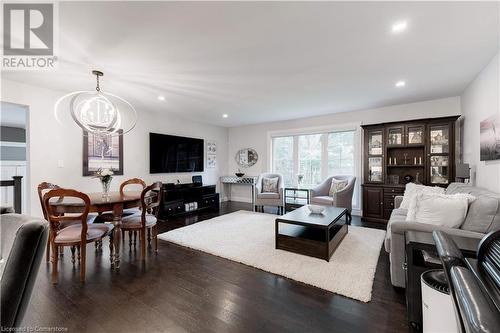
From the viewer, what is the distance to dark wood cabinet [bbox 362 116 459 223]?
3957 mm

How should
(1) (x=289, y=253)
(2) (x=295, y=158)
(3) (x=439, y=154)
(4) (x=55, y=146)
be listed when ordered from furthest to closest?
(2) (x=295, y=158)
(3) (x=439, y=154)
(4) (x=55, y=146)
(1) (x=289, y=253)

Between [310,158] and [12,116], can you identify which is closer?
[12,116]

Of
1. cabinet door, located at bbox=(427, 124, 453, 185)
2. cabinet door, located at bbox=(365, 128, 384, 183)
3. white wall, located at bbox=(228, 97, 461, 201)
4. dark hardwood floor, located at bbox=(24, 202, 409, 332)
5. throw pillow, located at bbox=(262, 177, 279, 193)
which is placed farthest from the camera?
throw pillow, located at bbox=(262, 177, 279, 193)

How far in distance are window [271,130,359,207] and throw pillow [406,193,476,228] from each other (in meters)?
3.18

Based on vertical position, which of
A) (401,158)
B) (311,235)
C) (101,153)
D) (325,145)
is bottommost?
(311,235)

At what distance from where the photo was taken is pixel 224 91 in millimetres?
3734

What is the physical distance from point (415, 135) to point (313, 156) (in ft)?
7.21

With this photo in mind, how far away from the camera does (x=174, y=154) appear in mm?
5496

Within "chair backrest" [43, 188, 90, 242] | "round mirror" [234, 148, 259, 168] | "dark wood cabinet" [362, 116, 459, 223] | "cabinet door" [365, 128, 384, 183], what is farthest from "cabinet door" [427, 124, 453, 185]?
"chair backrest" [43, 188, 90, 242]

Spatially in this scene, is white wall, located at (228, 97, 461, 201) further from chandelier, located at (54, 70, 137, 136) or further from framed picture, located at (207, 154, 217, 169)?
chandelier, located at (54, 70, 137, 136)

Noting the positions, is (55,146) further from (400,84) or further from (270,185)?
(400,84)

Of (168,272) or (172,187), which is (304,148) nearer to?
(172,187)

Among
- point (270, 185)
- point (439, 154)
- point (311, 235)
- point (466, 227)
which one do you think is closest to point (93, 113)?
A: point (311, 235)

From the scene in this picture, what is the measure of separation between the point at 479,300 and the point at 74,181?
4941mm
